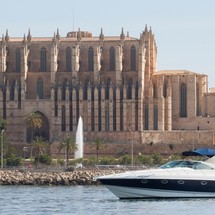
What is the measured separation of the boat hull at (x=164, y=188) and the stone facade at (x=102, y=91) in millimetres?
71859

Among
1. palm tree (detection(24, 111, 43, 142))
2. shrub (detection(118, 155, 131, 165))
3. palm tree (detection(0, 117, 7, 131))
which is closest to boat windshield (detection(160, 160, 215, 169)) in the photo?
shrub (detection(118, 155, 131, 165))

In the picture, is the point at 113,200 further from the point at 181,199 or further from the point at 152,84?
the point at 152,84

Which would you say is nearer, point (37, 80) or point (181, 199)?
point (181, 199)

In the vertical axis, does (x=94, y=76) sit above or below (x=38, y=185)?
above

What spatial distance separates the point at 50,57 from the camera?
162 meters

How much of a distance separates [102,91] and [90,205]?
7427 centimetres

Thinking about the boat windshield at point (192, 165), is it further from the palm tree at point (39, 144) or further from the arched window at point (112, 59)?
the arched window at point (112, 59)

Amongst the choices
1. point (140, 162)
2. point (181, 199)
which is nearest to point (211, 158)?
point (181, 199)

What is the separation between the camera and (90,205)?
275 feet

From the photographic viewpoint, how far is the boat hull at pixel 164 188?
274 ft

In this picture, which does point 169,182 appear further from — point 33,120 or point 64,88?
point 64,88

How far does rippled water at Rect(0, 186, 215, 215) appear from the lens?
256 ft

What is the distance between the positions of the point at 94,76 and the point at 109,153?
32.9 ft

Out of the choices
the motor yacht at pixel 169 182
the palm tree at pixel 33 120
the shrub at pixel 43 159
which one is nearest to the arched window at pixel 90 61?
the palm tree at pixel 33 120
